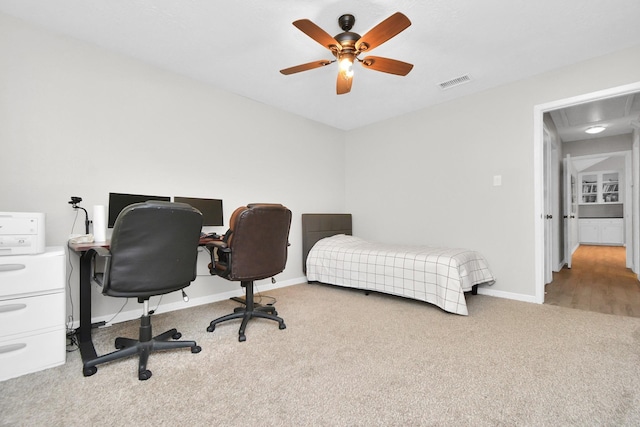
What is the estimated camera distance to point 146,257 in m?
1.81

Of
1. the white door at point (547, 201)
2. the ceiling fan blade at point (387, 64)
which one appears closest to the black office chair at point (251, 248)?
the ceiling fan blade at point (387, 64)

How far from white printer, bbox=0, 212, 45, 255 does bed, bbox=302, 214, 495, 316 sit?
2.83 m

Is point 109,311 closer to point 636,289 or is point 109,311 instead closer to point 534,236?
point 534,236

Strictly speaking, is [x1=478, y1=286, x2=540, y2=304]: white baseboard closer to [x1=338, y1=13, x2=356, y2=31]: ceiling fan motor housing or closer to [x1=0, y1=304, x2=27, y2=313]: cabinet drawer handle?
[x1=338, y1=13, x2=356, y2=31]: ceiling fan motor housing

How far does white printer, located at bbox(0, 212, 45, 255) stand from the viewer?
1754mm

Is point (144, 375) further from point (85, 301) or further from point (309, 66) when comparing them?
point (309, 66)

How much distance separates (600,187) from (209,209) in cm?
1060

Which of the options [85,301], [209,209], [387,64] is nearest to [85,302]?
[85,301]

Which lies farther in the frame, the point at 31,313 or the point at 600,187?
the point at 600,187

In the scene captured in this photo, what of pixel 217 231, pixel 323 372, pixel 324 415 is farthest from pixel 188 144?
pixel 324 415

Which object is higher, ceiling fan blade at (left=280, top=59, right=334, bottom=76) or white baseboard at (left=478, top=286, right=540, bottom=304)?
ceiling fan blade at (left=280, top=59, right=334, bottom=76)

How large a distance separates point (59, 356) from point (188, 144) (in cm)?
215

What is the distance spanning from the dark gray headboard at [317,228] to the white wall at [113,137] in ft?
1.52

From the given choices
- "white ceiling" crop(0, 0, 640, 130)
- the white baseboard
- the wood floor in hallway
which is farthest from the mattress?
"white ceiling" crop(0, 0, 640, 130)
